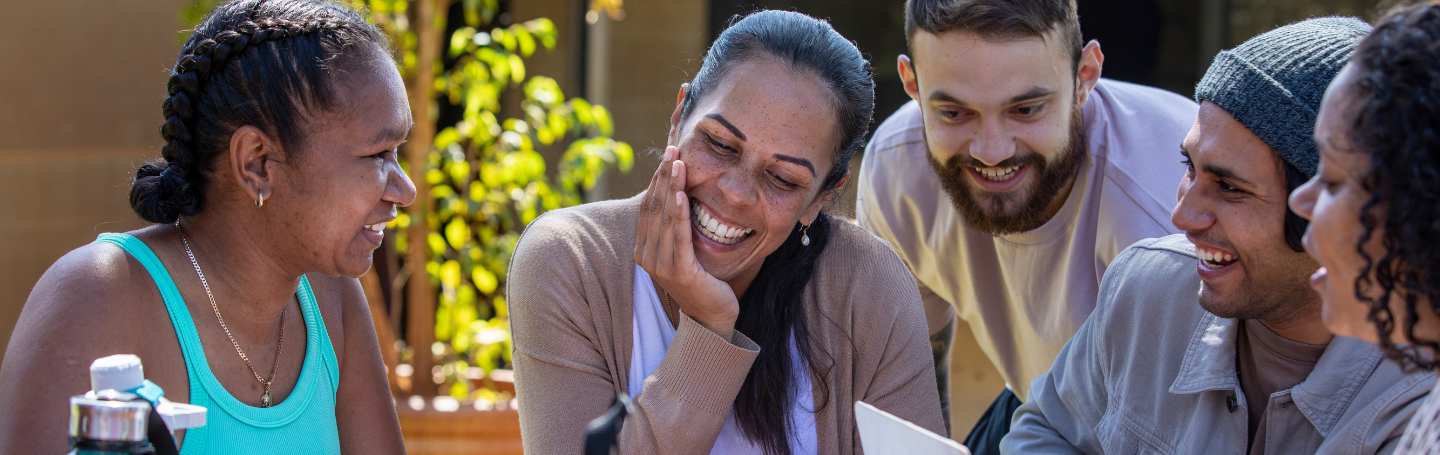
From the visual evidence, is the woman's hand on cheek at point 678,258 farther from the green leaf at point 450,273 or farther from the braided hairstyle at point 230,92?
the green leaf at point 450,273

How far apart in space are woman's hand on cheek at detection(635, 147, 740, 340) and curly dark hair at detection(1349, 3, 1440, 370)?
39.3 inches

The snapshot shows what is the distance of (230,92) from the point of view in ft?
5.35

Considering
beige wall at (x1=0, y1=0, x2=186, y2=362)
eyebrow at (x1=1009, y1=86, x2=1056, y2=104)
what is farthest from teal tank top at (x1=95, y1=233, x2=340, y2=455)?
beige wall at (x1=0, y1=0, x2=186, y2=362)

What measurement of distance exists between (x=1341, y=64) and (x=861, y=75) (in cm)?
77

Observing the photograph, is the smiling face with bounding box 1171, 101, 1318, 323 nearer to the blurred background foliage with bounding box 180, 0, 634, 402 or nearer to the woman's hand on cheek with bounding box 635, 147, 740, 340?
the woman's hand on cheek with bounding box 635, 147, 740, 340

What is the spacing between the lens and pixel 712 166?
1.90 metres

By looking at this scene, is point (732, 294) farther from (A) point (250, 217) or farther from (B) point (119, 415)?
(B) point (119, 415)

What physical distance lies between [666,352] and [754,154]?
1.26 feet

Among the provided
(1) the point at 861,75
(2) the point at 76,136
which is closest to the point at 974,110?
(1) the point at 861,75

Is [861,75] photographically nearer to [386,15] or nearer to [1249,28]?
[386,15]

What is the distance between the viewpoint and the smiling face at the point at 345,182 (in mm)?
1684

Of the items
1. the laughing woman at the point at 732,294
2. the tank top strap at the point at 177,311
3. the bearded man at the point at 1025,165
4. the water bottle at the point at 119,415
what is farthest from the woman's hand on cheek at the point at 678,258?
the water bottle at the point at 119,415

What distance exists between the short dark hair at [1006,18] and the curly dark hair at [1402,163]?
1.24m

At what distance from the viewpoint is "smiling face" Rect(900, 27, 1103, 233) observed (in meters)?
2.40
